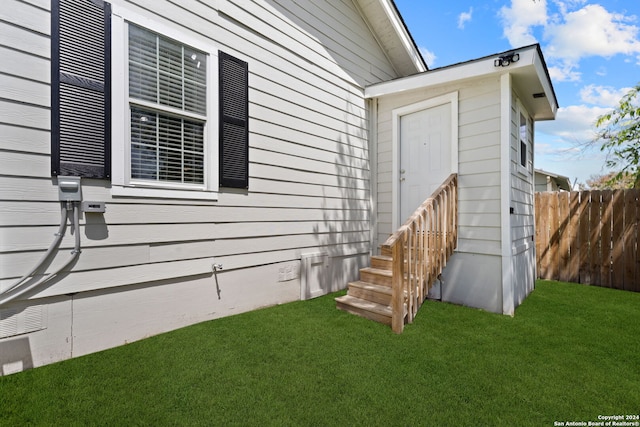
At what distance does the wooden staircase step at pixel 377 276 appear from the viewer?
11.5ft

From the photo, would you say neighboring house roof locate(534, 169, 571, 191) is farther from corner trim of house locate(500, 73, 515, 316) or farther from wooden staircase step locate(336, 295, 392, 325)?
wooden staircase step locate(336, 295, 392, 325)

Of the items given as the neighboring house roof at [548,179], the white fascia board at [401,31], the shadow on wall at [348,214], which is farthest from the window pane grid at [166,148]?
the neighboring house roof at [548,179]

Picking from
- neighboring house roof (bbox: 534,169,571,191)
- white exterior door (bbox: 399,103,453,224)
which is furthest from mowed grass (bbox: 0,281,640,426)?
neighboring house roof (bbox: 534,169,571,191)

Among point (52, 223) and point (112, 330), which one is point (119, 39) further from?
point (112, 330)

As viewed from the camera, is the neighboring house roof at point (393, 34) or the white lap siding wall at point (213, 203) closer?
the white lap siding wall at point (213, 203)

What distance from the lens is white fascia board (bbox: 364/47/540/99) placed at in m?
3.35

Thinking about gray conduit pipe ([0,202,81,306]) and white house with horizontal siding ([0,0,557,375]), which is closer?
gray conduit pipe ([0,202,81,306])

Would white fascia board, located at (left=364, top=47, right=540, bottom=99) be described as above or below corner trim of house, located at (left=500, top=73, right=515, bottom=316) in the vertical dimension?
above

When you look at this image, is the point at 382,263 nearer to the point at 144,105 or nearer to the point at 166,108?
the point at 166,108

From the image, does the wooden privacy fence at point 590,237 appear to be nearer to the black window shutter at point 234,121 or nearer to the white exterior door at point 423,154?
the white exterior door at point 423,154

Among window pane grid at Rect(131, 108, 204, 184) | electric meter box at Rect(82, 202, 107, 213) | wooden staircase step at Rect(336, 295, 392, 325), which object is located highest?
window pane grid at Rect(131, 108, 204, 184)

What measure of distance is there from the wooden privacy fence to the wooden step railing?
3.09m

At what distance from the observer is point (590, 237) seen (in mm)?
5215

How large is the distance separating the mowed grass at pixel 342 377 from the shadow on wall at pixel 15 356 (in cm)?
8
